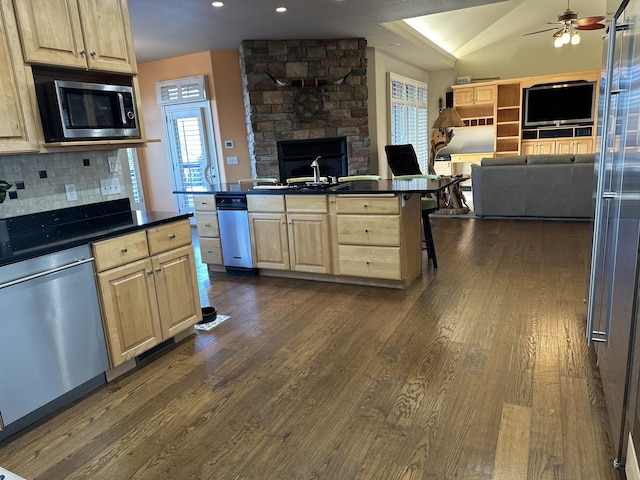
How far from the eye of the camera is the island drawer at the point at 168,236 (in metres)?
2.64

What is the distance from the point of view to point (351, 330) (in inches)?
120

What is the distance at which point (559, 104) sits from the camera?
966 centimetres

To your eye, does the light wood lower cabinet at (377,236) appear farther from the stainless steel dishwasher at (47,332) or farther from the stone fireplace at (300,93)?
the stone fireplace at (300,93)

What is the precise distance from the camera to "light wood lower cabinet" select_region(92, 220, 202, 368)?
7.91 feet

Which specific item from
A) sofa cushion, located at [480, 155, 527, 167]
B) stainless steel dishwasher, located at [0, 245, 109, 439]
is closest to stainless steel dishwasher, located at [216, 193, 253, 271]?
stainless steel dishwasher, located at [0, 245, 109, 439]

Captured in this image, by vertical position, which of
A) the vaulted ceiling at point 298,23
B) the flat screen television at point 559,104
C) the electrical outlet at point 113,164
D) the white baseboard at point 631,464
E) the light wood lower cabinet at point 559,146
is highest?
the vaulted ceiling at point 298,23

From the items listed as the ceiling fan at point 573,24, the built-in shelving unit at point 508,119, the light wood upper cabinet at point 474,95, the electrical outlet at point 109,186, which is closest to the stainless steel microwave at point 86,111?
the electrical outlet at point 109,186

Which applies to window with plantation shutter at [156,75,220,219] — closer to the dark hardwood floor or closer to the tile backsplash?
the tile backsplash

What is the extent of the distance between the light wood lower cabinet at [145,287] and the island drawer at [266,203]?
1.22 m

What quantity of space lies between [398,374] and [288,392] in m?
0.62

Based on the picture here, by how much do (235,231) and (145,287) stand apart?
1.76 meters

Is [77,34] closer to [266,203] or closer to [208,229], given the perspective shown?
[266,203]

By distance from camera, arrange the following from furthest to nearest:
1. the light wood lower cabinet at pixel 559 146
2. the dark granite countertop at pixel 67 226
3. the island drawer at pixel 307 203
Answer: the light wood lower cabinet at pixel 559 146, the island drawer at pixel 307 203, the dark granite countertop at pixel 67 226

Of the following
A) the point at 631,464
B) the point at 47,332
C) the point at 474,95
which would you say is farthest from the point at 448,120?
the point at 47,332
